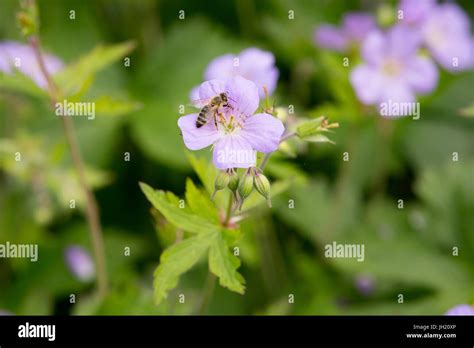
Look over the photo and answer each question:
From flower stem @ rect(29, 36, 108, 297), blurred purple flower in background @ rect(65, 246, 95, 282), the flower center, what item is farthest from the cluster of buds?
blurred purple flower in background @ rect(65, 246, 95, 282)

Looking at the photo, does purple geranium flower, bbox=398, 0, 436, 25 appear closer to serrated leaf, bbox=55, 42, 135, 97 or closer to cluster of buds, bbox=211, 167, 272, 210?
serrated leaf, bbox=55, 42, 135, 97

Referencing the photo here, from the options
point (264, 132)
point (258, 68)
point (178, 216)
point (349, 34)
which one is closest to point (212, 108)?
point (264, 132)

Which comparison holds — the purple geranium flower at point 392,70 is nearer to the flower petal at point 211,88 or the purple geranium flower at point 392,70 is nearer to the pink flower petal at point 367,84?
the pink flower petal at point 367,84

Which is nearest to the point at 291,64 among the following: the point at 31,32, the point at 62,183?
the point at 62,183

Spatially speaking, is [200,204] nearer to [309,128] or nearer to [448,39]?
[309,128]

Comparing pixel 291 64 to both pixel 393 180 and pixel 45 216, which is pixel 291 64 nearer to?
pixel 393 180
